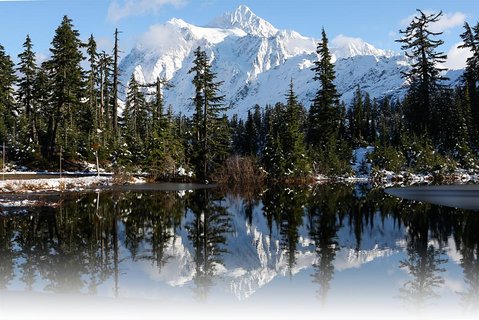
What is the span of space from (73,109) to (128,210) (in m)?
30.4

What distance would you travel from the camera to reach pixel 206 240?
1198cm

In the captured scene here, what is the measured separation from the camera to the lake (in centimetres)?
649

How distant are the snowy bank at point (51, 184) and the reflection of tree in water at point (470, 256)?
2390cm

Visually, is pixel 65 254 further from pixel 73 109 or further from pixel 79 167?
pixel 73 109

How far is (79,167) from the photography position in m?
40.2

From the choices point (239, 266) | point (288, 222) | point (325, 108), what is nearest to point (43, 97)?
point (325, 108)

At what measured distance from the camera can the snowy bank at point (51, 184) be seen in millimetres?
25625

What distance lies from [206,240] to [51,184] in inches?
777

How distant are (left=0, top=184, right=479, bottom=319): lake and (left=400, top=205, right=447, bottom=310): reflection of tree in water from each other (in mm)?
28

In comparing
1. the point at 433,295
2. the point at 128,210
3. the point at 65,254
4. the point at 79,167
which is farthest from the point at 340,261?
the point at 79,167

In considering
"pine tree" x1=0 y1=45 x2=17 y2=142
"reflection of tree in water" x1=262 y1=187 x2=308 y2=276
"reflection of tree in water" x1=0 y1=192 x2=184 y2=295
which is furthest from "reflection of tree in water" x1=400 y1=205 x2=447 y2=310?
"pine tree" x1=0 y1=45 x2=17 y2=142

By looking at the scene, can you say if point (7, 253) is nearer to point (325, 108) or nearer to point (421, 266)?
point (421, 266)

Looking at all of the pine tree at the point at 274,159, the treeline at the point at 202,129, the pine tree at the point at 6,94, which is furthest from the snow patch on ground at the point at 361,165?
the pine tree at the point at 6,94

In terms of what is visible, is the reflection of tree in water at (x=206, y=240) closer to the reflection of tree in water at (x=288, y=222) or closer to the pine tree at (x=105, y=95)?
the reflection of tree in water at (x=288, y=222)
